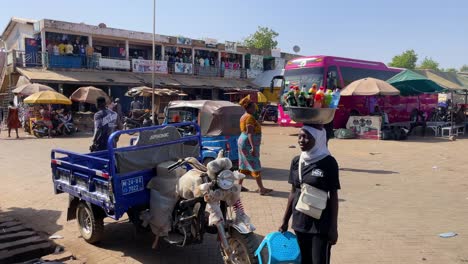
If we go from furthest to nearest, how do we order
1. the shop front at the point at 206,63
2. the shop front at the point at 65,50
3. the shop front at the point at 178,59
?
the shop front at the point at 206,63 → the shop front at the point at 178,59 → the shop front at the point at 65,50

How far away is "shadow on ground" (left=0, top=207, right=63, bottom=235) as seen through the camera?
18.5 ft

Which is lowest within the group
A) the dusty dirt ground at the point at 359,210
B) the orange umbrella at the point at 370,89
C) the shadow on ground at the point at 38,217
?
the shadow on ground at the point at 38,217

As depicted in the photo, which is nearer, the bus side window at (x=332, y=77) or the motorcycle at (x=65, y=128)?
the bus side window at (x=332, y=77)

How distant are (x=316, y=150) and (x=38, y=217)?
16.3ft

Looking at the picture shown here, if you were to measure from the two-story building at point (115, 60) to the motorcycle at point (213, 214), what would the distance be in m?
16.3

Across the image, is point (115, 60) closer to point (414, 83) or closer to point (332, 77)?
point (332, 77)

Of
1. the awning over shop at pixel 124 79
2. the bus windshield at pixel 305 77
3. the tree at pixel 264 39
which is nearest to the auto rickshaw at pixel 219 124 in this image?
the bus windshield at pixel 305 77

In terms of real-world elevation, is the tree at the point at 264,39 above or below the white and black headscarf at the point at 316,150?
above

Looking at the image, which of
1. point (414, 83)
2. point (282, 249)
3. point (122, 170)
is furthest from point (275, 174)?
point (414, 83)

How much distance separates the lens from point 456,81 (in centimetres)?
2039

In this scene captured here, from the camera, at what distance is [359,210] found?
20.7ft

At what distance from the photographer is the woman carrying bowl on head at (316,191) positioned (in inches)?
117

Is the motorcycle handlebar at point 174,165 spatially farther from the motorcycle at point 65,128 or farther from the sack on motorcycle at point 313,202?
the motorcycle at point 65,128

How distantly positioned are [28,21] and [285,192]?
24.6m
